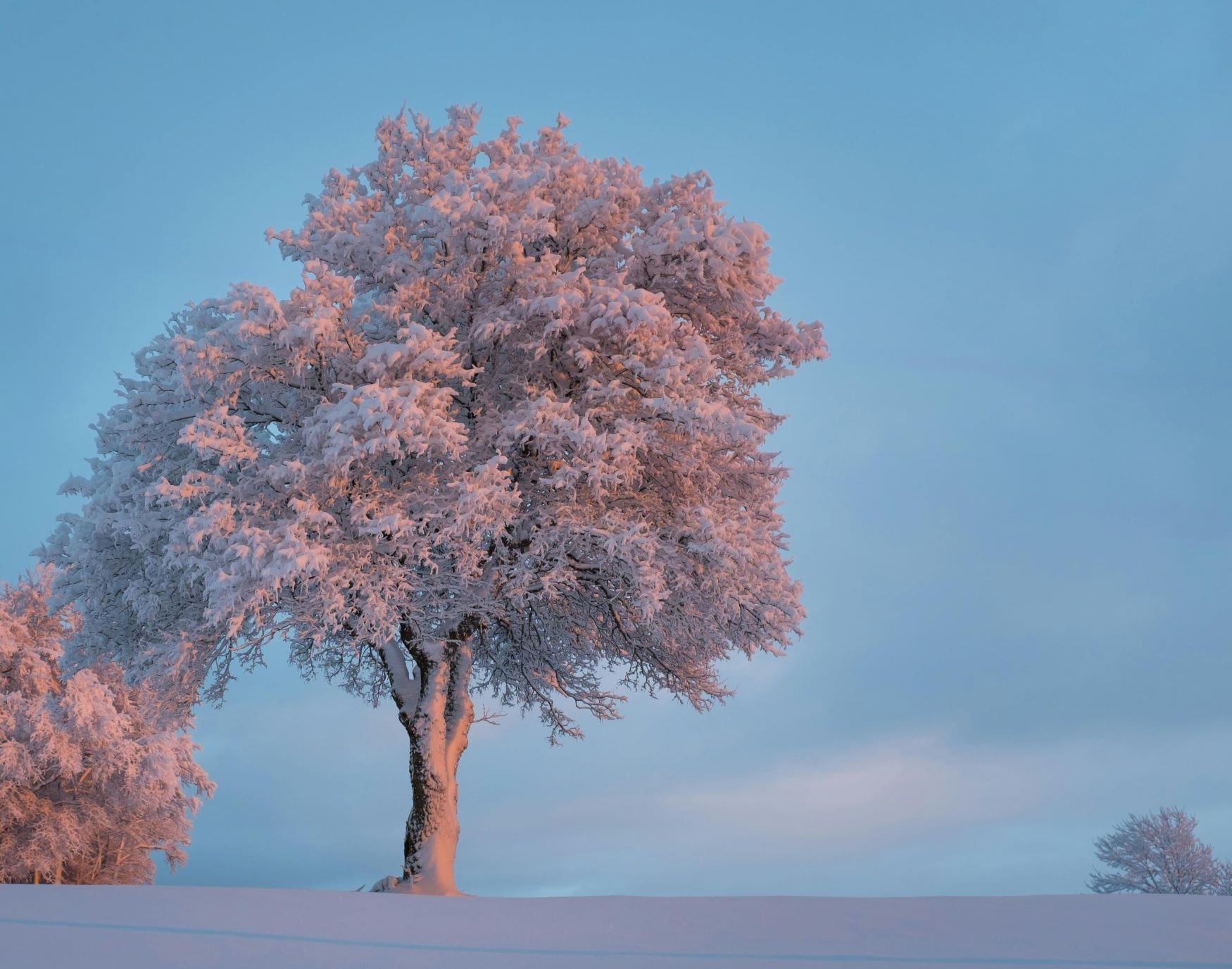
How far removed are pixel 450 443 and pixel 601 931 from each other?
266 inches

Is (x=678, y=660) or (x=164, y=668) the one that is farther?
(x=678, y=660)

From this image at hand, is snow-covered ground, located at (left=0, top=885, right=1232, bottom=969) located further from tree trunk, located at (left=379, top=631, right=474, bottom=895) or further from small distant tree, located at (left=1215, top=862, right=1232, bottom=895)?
small distant tree, located at (left=1215, top=862, right=1232, bottom=895)

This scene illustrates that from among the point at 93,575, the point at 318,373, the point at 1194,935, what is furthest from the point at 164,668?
the point at 1194,935

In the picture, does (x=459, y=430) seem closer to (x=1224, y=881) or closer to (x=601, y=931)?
(x=601, y=931)

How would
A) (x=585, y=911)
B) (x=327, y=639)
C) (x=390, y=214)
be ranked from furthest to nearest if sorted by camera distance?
(x=327, y=639)
(x=390, y=214)
(x=585, y=911)

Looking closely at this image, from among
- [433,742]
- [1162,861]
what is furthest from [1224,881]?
[433,742]

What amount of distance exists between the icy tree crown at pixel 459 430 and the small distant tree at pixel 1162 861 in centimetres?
3535

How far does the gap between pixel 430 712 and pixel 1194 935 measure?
448 inches

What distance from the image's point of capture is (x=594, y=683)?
20.6 meters

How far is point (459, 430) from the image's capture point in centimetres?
1451

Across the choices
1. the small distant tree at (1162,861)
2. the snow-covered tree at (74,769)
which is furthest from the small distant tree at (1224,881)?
the snow-covered tree at (74,769)

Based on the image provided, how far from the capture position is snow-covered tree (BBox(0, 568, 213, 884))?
95.4ft

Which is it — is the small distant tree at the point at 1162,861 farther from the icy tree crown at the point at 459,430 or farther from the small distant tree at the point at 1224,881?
the icy tree crown at the point at 459,430

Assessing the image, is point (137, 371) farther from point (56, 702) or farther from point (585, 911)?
point (56, 702)
